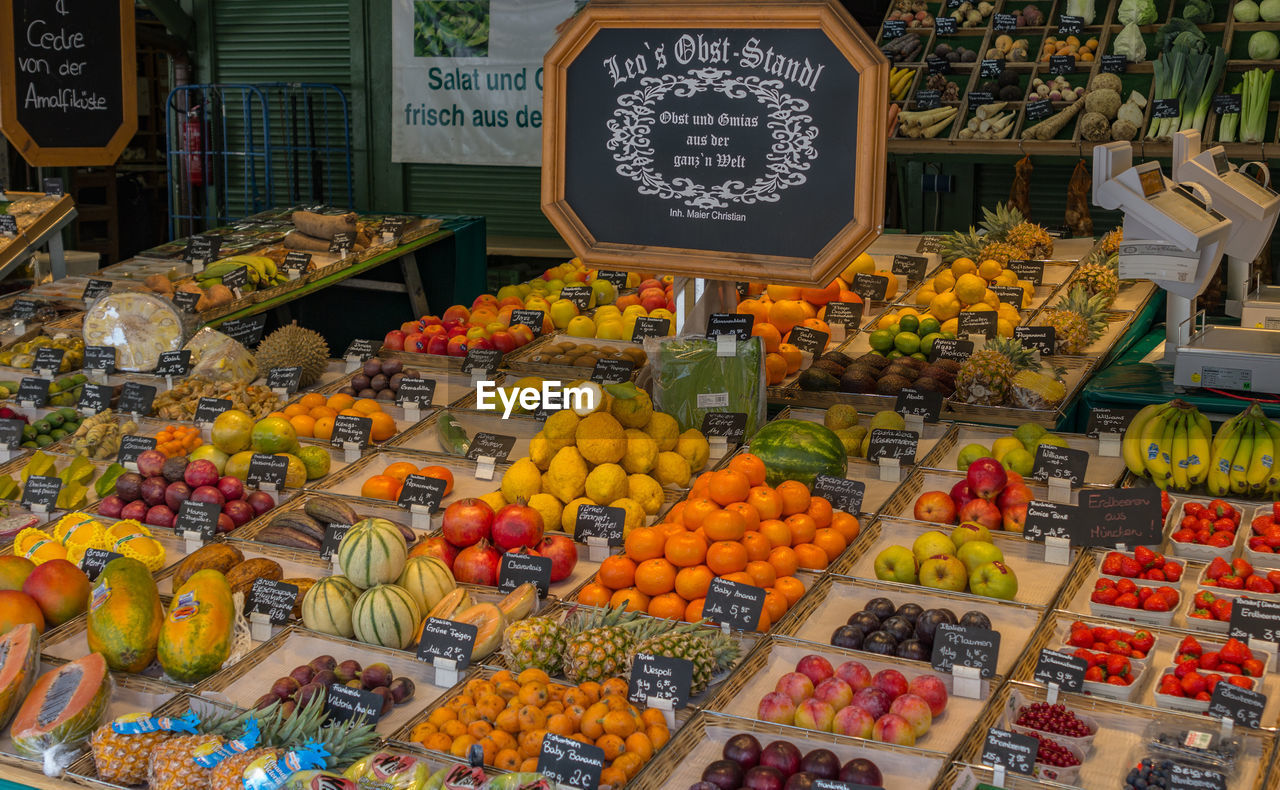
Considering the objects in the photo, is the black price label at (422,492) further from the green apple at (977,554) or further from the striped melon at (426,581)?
the green apple at (977,554)

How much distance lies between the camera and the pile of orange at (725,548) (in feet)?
9.41

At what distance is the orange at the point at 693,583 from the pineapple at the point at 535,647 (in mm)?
352

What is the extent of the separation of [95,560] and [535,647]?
49.0 inches

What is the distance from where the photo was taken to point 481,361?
15.2 ft

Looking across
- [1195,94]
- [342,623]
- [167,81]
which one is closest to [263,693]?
[342,623]

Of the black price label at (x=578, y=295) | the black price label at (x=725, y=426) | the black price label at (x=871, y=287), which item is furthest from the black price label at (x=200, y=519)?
the black price label at (x=871, y=287)

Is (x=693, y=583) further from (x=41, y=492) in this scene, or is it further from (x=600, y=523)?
(x=41, y=492)

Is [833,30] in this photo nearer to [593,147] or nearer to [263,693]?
[593,147]

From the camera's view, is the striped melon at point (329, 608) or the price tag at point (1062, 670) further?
the striped melon at point (329, 608)

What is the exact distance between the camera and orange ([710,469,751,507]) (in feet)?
10.3

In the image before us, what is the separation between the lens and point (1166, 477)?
11.5 feet

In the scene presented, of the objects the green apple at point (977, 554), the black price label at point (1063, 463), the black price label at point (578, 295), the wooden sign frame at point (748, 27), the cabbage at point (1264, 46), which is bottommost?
the green apple at point (977, 554)

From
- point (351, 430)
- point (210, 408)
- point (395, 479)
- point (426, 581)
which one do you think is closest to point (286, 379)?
point (210, 408)

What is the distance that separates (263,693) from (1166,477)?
2.52 meters
